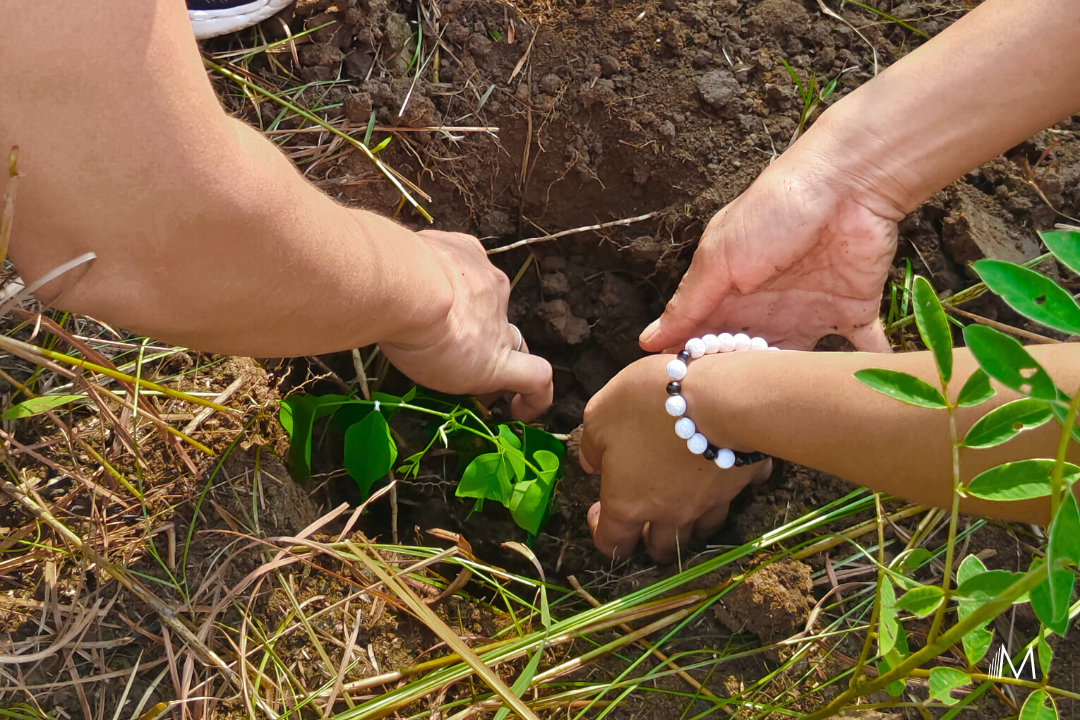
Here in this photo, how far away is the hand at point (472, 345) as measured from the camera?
132cm

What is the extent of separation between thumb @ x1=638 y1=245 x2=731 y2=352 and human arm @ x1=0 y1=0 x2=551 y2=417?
48 centimetres

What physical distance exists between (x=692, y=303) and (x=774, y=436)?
0.36 metres

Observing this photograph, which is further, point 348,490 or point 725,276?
point 348,490

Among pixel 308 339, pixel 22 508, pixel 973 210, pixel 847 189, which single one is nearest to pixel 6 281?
pixel 22 508

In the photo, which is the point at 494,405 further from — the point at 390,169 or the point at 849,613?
the point at 849,613

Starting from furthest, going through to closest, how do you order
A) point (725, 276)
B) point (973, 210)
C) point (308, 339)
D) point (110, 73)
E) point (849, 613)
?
1. point (973, 210)
2. point (725, 276)
3. point (849, 613)
4. point (308, 339)
5. point (110, 73)

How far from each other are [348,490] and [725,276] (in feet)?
2.89

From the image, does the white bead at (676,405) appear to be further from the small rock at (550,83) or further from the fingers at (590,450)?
the small rock at (550,83)

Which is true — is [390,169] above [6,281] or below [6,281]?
above

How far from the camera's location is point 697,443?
3.82ft

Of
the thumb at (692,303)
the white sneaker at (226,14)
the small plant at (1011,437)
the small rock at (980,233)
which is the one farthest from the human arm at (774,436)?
the white sneaker at (226,14)

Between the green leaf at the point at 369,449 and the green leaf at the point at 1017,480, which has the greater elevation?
the green leaf at the point at 1017,480

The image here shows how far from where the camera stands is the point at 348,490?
151 centimetres

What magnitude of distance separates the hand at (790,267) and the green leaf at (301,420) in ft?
2.10
